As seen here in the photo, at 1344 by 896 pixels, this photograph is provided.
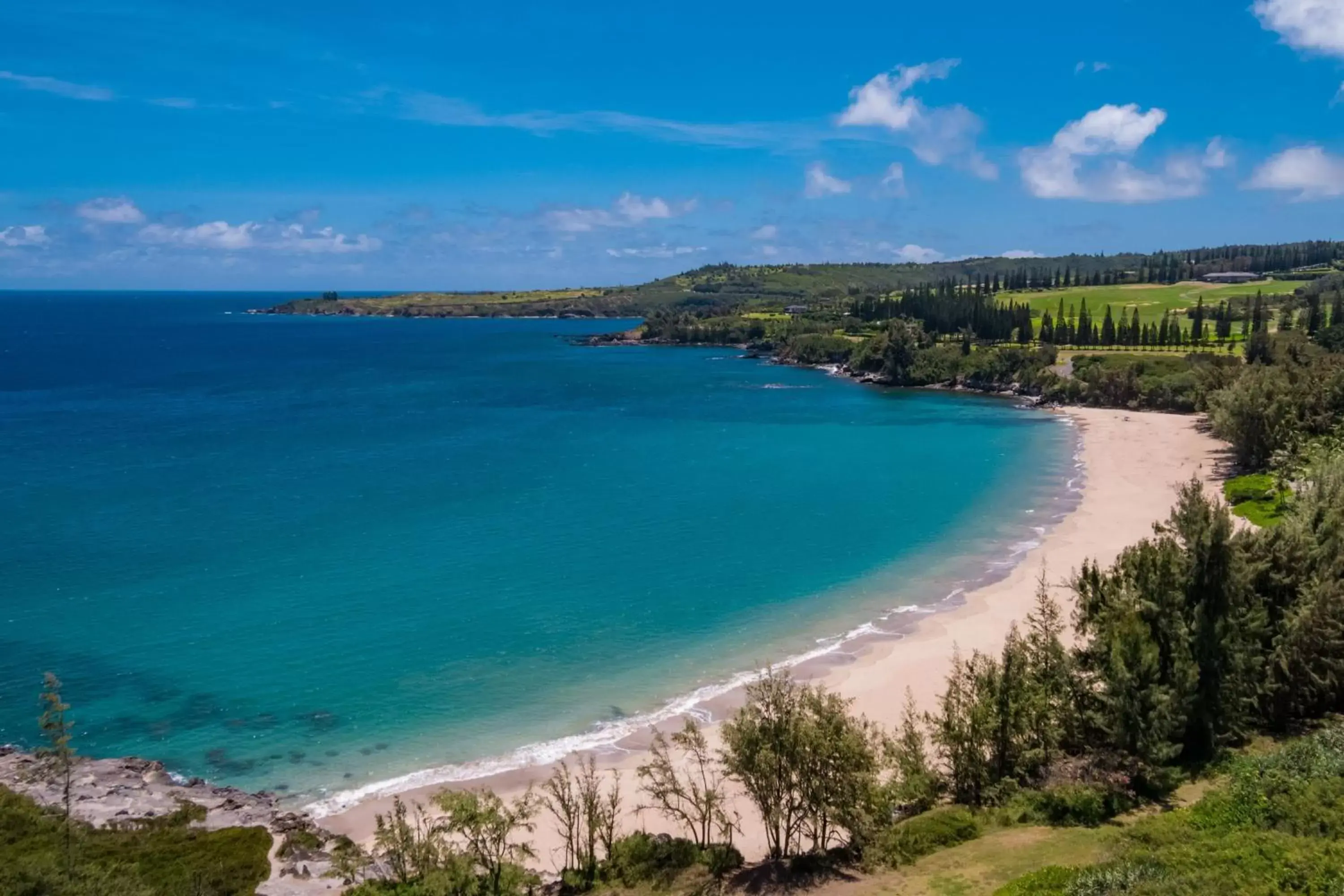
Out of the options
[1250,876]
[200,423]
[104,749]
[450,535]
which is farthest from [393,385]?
[1250,876]

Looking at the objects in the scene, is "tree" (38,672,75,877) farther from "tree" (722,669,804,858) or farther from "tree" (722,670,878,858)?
"tree" (722,670,878,858)

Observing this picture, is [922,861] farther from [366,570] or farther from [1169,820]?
[366,570]

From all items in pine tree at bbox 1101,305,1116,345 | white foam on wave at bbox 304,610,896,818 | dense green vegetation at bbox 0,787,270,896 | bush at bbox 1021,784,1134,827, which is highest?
pine tree at bbox 1101,305,1116,345

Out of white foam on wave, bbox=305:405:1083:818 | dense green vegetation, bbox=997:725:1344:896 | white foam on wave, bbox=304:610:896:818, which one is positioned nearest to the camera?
dense green vegetation, bbox=997:725:1344:896

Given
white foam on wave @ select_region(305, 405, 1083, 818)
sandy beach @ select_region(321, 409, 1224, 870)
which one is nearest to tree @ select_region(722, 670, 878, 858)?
sandy beach @ select_region(321, 409, 1224, 870)

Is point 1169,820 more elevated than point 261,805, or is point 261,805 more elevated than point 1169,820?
point 1169,820

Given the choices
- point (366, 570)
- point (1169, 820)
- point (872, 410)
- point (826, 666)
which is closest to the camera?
point (1169, 820)

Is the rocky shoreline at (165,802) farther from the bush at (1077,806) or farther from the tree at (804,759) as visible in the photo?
the bush at (1077,806)

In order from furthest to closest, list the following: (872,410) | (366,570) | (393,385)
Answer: (393,385), (872,410), (366,570)
